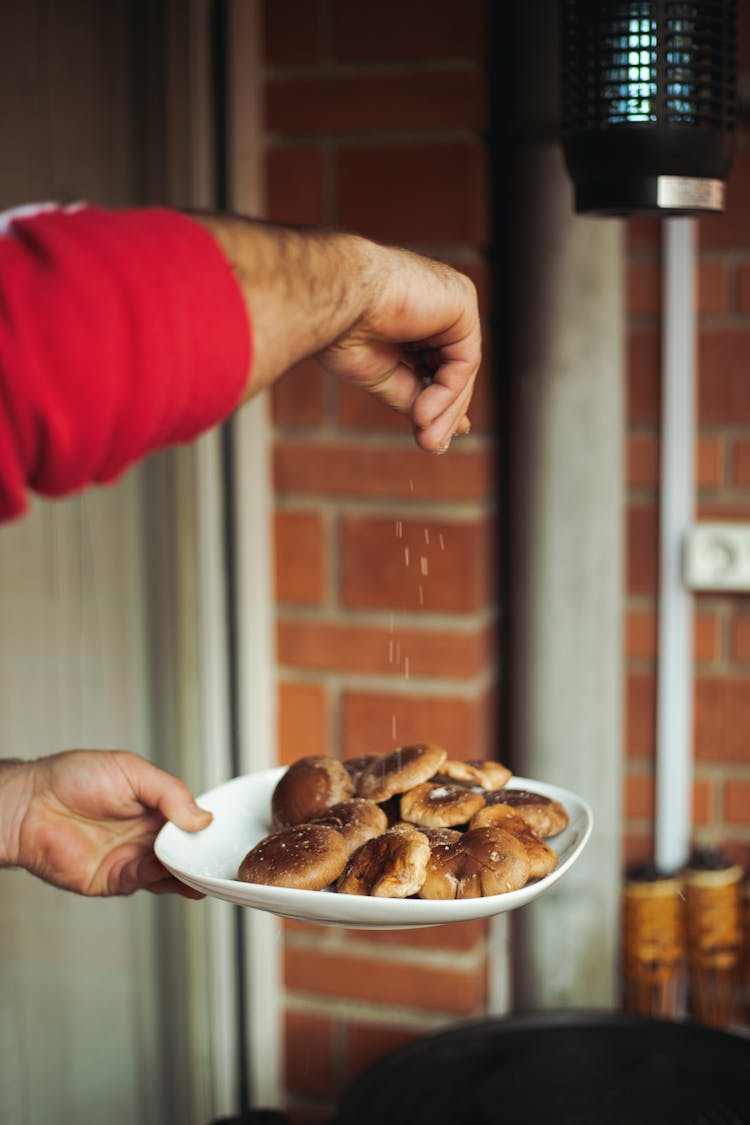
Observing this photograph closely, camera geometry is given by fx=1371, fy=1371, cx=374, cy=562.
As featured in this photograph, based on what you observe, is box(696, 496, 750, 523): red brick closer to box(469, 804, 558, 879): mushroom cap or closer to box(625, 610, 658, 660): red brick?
box(625, 610, 658, 660): red brick

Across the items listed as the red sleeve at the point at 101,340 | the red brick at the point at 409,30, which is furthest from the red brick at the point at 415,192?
the red sleeve at the point at 101,340

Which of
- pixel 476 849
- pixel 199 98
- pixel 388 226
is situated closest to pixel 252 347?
pixel 476 849

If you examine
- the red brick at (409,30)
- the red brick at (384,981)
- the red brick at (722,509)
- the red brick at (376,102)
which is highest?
the red brick at (409,30)

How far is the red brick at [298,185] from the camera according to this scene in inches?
67.6

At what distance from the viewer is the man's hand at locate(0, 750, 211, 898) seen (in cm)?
121

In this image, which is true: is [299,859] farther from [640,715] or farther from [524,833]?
[640,715]

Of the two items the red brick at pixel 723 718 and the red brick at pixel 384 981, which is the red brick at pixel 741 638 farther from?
the red brick at pixel 384 981

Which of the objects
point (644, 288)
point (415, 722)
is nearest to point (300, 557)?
point (415, 722)

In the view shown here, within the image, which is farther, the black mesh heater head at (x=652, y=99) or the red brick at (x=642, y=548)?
the red brick at (x=642, y=548)

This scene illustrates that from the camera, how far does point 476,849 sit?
0.96 meters

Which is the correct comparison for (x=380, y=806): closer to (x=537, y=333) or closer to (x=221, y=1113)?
(x=537, y=333)

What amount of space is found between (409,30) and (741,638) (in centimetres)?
88

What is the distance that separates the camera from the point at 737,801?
1865mm

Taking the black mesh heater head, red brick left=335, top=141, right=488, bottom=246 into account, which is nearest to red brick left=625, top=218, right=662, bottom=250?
red brick left=335, top=141, right=488, bottom=246
